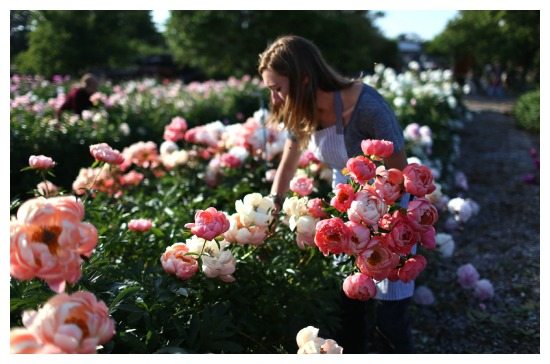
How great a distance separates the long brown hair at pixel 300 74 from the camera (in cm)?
203

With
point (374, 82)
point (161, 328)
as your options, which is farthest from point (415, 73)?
point (161, 328)

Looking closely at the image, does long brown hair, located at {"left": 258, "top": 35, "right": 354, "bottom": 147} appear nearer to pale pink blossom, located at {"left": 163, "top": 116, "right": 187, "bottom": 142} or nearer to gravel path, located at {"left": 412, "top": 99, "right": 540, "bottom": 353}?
pale pink blossom, located at {"left": 163, "top": 116, "right": 187, "bottom": 142}

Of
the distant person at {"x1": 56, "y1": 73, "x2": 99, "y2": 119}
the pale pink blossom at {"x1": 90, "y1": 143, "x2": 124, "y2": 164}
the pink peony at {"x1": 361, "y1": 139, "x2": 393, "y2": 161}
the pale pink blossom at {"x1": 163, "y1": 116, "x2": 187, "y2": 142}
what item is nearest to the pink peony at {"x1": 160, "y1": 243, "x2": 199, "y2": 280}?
the pale pink blossom at {"x1": 90, "y1": 143, "x2": 124, "y2": 164}

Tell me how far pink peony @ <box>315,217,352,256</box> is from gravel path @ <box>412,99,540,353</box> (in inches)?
73.5

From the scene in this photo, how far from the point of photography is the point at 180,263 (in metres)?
1.50

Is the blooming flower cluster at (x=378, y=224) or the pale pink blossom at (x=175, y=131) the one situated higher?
the pale pink blossom at (x=175, y=131)

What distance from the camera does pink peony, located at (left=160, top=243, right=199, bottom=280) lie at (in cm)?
150

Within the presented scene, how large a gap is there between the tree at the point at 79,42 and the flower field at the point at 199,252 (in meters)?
7.36

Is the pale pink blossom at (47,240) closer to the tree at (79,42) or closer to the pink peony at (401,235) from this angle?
the pink peony at (401,235)

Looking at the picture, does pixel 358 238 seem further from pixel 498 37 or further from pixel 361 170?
pixel 498 37

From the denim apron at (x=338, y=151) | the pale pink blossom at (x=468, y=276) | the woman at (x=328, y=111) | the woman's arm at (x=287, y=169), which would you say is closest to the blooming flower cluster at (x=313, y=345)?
the woman at (x=328, y=111)

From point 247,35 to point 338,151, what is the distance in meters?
16.3

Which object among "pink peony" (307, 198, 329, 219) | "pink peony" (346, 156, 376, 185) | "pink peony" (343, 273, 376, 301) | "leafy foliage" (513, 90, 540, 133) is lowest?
"pink peony" (343, 273, 376, 301)
